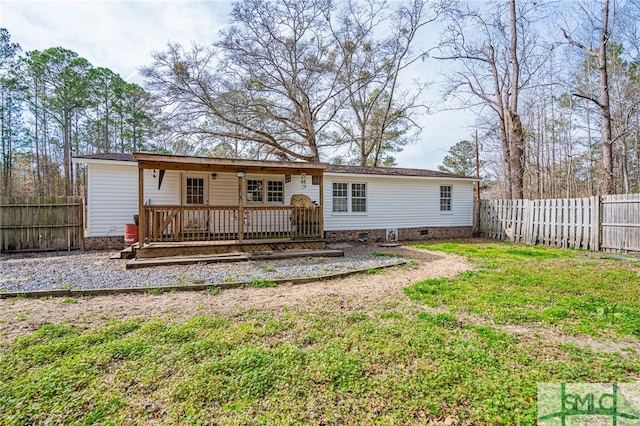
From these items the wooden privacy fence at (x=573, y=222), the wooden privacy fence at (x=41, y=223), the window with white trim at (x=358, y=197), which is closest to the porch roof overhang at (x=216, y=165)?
the window with white trim at (x=358, y=197)

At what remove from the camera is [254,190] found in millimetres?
10422

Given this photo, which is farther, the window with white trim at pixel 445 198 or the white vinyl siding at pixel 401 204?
the window with white trim at pixel 445 198

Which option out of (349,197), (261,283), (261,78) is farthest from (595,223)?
(261,78)

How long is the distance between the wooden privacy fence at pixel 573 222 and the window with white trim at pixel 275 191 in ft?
29.7

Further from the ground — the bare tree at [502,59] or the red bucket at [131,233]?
the bare tree at [502,59]

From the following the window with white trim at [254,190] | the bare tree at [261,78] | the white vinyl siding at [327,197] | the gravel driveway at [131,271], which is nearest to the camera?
the gravel driveway at [131,271]

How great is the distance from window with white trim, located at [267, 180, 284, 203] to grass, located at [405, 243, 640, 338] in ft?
21.7

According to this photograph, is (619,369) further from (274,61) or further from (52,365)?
(274,61)

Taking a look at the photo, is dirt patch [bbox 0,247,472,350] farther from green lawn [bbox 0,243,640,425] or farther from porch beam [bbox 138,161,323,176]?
porch beam [bbox 138,161,323,176]

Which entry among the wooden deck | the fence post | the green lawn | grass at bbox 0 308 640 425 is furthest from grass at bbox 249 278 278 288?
the fence post

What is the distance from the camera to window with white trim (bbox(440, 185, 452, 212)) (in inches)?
512

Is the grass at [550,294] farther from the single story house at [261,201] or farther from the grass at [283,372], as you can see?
the single story house at [261,201]

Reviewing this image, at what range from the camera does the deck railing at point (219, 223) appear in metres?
7.61

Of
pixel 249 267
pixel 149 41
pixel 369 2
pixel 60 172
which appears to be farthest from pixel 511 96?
pixel 60 172
